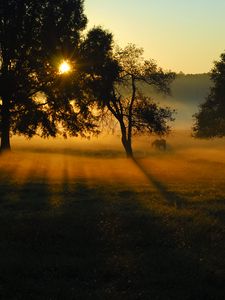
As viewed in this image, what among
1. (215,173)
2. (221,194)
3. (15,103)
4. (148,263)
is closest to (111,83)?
(15,103)

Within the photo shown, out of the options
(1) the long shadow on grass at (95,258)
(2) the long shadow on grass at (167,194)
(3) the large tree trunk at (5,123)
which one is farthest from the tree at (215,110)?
(1) the long shadow on grass at (95,258)

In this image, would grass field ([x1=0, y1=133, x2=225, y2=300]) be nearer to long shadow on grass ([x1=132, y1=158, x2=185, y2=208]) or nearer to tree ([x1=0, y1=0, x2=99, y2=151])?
long shadow on grass ([x1=132, y1=158, x2=185, y2=208])

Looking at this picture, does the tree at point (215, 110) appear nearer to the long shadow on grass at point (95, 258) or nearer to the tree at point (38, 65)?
the tree at point (38, 65)

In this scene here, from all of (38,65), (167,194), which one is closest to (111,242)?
(167,194)

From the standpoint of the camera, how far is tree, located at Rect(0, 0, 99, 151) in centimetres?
4897

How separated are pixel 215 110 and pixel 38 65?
2442 cm

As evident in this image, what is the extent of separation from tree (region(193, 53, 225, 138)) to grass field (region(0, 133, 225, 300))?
3358 centimetres

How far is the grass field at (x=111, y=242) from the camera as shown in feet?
42.1

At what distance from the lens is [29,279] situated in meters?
13.3

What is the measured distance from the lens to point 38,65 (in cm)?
4997

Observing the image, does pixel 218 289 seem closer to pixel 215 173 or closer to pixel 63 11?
pixel 215 173

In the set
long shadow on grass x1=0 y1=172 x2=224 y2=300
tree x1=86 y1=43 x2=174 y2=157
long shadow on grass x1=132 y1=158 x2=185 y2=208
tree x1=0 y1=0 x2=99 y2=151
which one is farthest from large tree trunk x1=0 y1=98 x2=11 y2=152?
long shadow on grass x1=0 y1=172 x2=224 y2=300

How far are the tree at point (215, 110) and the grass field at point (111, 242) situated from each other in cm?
3358

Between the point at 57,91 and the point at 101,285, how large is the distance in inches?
1556
